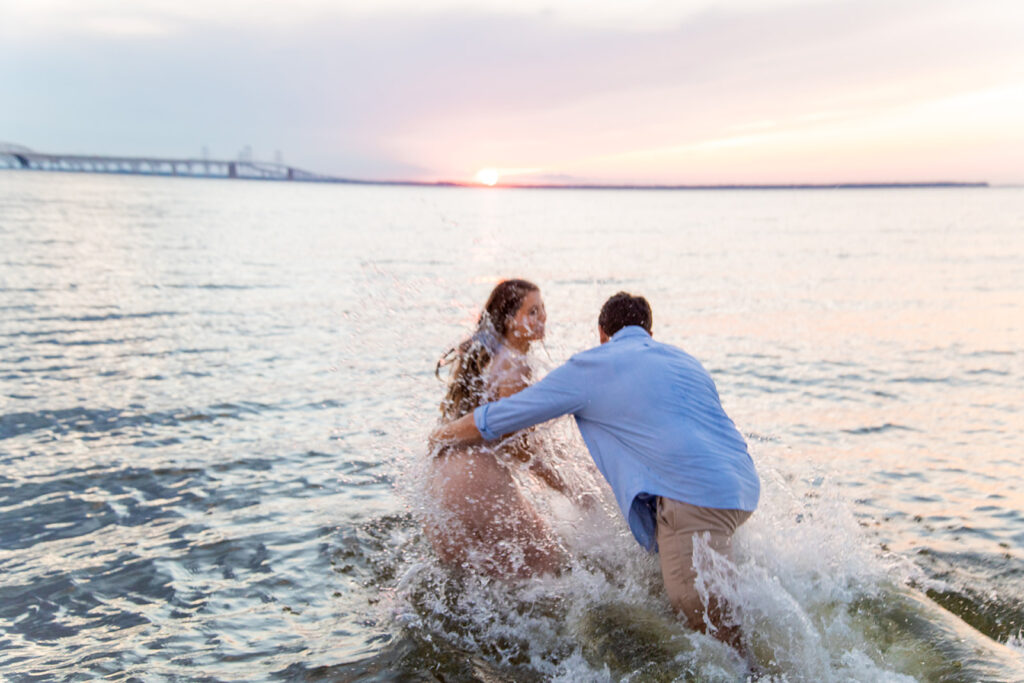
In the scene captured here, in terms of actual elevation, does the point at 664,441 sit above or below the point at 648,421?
below

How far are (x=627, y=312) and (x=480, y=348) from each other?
1257 millimetres

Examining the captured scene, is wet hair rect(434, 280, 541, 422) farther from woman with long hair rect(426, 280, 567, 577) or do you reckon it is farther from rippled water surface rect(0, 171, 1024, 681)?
rippled water surface rect(0, 171, 1024, 681)

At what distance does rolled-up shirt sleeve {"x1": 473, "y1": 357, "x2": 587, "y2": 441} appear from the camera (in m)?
4.54

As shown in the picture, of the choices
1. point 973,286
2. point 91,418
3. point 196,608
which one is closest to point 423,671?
point 196,608

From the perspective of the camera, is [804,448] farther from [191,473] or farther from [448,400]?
[191,473]

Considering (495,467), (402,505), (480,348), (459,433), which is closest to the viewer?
(459,433)

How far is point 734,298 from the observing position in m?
23.1

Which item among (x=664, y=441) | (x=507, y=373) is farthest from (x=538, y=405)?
(x=507, y=373)

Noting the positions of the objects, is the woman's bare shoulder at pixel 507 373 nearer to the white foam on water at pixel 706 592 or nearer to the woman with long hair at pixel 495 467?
the woman with long hair at pixel 495 467

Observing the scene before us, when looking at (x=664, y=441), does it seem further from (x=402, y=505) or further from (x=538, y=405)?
(x=402, y=505)

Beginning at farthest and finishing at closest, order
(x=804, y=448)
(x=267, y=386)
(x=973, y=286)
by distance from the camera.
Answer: (x=973, y=286), (x=267, y=386), (x=804, y=448)

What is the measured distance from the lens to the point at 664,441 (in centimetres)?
434

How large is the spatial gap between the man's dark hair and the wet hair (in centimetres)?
80

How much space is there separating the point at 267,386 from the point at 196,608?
6.77 metres
